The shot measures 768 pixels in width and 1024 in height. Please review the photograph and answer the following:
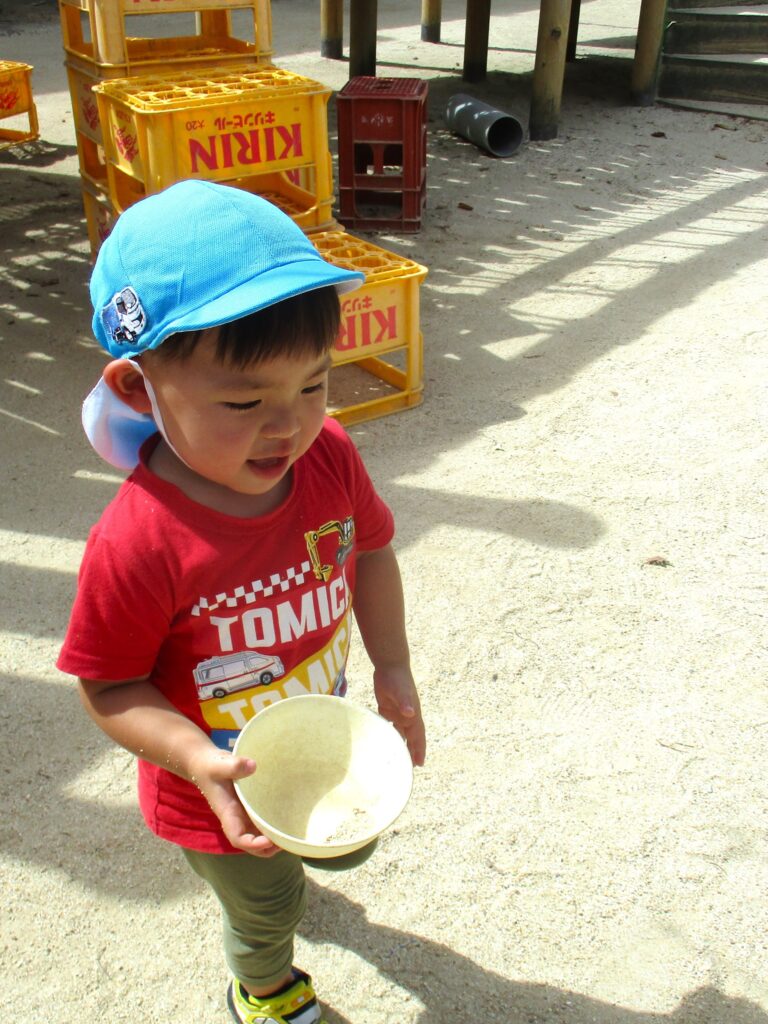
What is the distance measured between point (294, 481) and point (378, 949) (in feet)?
3.45

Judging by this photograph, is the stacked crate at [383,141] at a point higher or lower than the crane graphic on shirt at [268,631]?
lower

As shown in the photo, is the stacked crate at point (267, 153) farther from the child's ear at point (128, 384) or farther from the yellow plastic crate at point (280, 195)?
the child's ear at point (128, 384)

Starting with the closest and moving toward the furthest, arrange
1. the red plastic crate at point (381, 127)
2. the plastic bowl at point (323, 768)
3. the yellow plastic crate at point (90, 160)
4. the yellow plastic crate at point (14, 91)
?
1. the plastic bowl at point (323, 768)
2. the yellow plastic crate at point (90, 160)
3. the red plastic crate at point (381, 127)
4. the yellow plastic crate at point (14, 91)

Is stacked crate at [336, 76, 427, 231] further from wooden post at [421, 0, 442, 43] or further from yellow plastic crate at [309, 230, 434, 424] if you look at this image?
wooden post at [421, 0, 442, 43]

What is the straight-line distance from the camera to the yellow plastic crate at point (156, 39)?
4.20 m

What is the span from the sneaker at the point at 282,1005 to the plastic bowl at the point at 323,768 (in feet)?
1.76

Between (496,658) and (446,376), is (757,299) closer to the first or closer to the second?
(446,376)

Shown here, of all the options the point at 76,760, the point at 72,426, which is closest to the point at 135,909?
the point at 76,760

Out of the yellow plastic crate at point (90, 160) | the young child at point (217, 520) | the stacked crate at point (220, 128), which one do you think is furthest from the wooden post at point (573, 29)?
the young child at point (217, 520)

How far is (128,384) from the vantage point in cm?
134

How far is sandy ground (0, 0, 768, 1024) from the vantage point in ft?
6.48

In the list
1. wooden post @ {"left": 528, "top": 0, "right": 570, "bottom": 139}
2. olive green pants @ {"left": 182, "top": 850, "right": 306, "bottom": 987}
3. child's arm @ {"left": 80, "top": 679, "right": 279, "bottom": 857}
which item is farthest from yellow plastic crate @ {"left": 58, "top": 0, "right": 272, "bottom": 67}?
olive green pants @ {"left": 182, "top": 850, "right": 306, "bottom": 987}

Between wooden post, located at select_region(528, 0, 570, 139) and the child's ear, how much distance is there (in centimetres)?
670

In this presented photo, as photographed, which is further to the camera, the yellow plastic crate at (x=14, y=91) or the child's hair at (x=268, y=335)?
the yellow plastic crate at (x=14, y=91)
